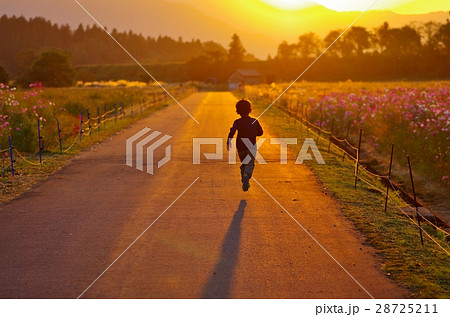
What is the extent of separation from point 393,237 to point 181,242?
10.0ft

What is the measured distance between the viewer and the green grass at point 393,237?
21.0ft

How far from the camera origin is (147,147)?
63.1 feet

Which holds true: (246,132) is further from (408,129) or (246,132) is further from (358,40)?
(358,40)

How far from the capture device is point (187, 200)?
35.5ft

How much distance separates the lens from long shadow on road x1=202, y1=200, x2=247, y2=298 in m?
5.88

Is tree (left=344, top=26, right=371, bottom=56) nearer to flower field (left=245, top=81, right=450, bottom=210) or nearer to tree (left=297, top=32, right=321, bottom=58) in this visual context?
tree (left=297, top=32, right=321, bottom=58)

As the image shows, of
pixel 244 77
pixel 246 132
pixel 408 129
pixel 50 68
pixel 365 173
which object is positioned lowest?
pixel 365 173

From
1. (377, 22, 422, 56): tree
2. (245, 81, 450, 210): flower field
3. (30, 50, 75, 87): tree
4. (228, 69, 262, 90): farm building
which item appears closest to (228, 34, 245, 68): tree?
(228, 69, 262, 90): farm building

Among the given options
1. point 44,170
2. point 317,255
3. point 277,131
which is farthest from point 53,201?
point 277,131

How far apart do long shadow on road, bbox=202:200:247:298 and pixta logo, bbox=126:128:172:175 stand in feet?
20.2

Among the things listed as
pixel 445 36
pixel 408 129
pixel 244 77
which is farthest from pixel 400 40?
pixel 408 129

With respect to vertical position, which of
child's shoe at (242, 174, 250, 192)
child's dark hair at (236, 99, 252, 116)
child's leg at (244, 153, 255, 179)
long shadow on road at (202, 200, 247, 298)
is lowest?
long shadow on road at (202, 200, 247, 298)

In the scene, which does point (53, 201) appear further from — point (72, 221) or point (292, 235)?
point (292, 235)
